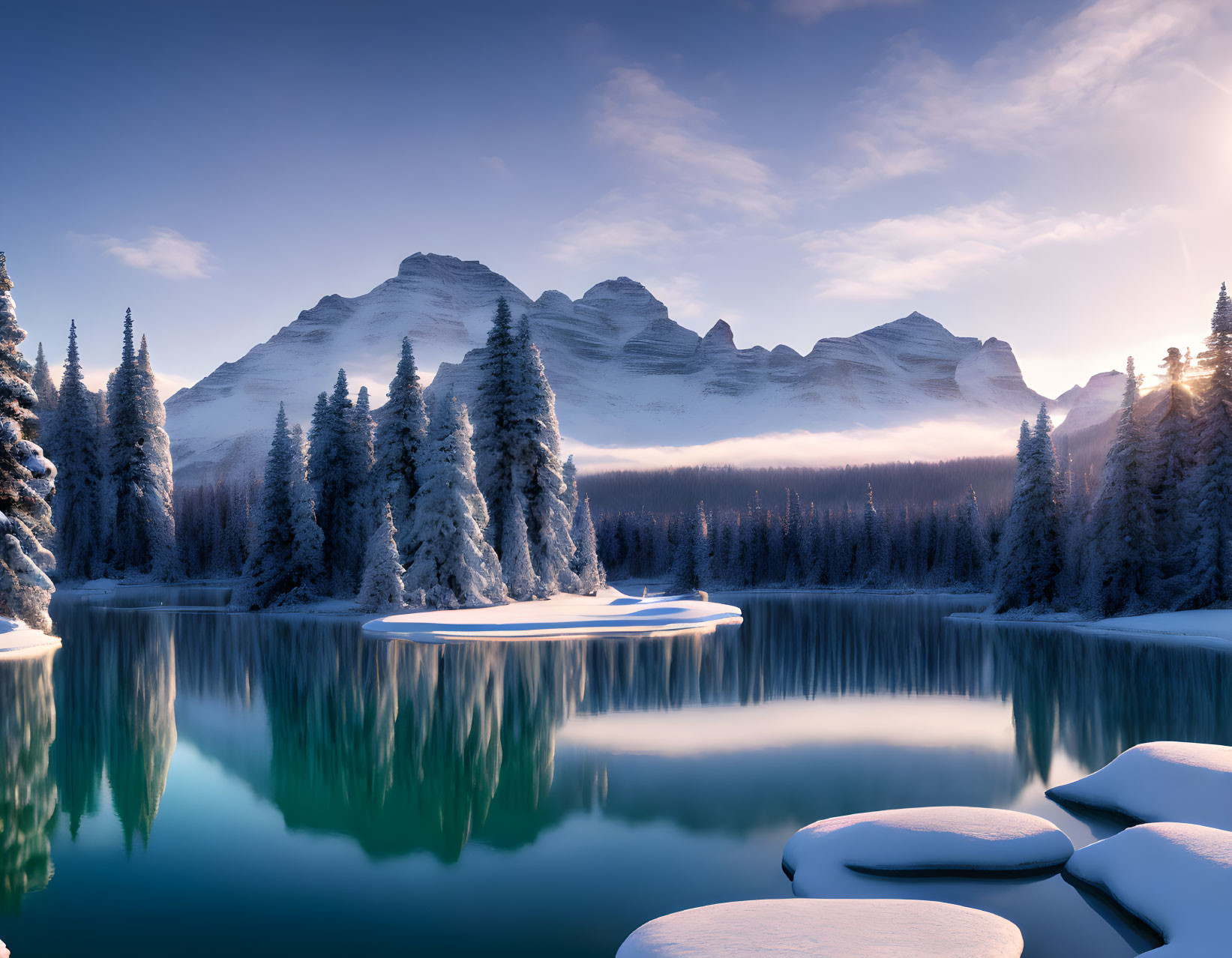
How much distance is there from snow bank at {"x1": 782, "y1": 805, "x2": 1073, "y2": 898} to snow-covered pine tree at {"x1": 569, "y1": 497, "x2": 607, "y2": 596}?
42536mm

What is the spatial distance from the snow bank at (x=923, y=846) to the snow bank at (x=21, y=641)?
27.3 m

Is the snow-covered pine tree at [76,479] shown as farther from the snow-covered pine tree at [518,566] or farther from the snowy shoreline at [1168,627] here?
the snowy shoreline at [1168,627]

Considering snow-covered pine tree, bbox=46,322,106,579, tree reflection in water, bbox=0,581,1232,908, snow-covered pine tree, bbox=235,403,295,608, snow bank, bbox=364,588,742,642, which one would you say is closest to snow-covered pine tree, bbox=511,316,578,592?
snow bank, bbox=364,588,742,642

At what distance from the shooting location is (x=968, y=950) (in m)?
7.34

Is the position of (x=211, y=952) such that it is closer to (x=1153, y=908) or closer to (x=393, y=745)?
(x=393, y=745)

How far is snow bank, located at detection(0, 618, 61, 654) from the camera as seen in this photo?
28.0 meters

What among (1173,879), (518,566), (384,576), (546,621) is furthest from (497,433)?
(1173,879)

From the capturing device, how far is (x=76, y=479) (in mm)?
71812

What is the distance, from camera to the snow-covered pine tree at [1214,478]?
43.7m

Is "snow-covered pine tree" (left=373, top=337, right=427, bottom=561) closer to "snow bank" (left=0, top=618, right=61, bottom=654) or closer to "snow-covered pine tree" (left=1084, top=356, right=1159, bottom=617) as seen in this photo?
"snow bank" (left=0, top=618, right=61, bottom=654)

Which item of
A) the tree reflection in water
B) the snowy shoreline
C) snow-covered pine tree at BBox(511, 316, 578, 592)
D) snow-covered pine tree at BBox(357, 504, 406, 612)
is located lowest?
the snowy shoreline

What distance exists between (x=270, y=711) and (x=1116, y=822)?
16.2m

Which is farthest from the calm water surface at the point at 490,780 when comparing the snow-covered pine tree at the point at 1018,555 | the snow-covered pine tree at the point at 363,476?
the snow-covered pine tree at the point at 1018,555

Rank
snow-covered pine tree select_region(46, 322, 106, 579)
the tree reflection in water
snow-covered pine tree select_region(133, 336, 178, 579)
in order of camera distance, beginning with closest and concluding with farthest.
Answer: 1. the tree reflection in water
2. snow-covered pine tree select_region(46, 322, 106, 579)
3. snow-covered pine tree select_region(133, 336, 178, 579)
